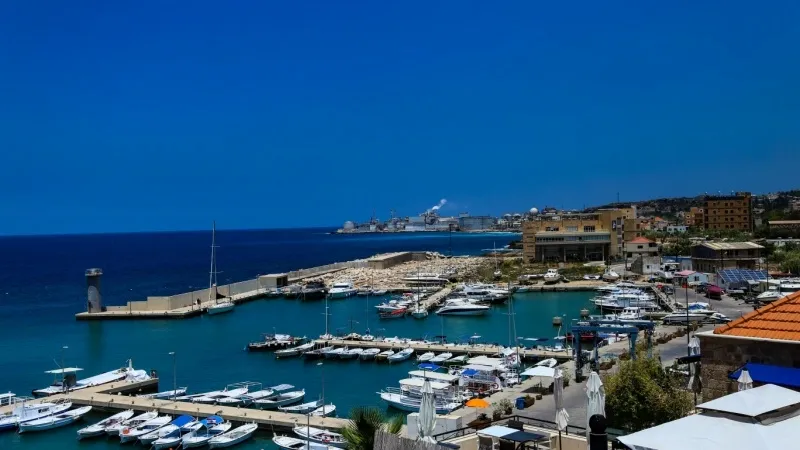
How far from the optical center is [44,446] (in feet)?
84.4

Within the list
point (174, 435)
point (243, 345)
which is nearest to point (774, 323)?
point (174, 435)

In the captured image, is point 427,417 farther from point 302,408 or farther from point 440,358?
point 440,358

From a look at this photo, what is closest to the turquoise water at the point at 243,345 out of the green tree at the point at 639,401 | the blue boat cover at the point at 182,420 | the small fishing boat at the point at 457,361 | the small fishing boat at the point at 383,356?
the small fishing boat at the point at 383,356

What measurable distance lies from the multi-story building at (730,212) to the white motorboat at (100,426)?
109 meters

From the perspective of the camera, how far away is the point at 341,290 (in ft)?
233

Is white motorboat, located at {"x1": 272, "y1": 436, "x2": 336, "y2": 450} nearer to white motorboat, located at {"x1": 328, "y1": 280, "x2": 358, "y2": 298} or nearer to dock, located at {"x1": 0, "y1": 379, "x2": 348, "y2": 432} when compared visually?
dock, located at {"x1": 0, "y1": 379, "x2": 348, "y2": 432}

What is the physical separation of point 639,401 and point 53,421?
24808mm

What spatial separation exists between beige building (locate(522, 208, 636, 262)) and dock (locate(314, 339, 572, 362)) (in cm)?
4891

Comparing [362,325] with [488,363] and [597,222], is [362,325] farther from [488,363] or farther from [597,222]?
[597,222]

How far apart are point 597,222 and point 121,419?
7288cm

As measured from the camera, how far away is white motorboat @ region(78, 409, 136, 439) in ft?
85.4

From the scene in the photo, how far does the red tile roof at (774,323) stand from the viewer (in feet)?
37.6

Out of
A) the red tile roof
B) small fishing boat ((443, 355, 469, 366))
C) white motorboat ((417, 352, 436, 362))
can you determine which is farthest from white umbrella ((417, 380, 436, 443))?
white motorboat ((417, 352, 436, 362))

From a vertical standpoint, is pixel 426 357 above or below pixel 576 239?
below
